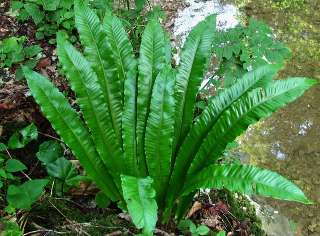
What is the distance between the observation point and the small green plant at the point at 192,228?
2.01 meters

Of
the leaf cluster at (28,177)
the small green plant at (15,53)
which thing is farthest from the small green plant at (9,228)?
the small green plant at (15,53)

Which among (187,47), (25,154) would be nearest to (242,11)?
(187,47)

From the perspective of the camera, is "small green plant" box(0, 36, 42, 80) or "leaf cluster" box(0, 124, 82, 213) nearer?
"leaf cluster" box(0, 124, 82, 213)

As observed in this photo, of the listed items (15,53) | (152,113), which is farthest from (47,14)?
(152,113)

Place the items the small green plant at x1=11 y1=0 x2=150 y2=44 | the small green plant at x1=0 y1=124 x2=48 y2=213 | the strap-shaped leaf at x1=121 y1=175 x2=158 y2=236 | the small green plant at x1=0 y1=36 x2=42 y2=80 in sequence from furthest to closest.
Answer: the small green plant at x1=11 y1=0 x2=150 y2=44, the small green plant at x1=0 y1=36 x2=42 y2=80, the small green plant at x1=0 y1=124 x2=48 y2=213, the strap-shaped leaf at x1=121 y1=175 x2=158 y2=236

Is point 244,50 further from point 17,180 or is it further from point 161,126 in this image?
point 17,180

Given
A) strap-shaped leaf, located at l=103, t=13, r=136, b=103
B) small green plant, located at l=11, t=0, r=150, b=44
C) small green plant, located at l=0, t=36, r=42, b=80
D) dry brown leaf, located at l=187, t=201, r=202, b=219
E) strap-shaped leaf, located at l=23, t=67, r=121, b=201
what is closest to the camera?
strap-shaped leaf, located at l=23, t=67, r=121, b=201

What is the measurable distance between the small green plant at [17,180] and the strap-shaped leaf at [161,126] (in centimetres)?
47

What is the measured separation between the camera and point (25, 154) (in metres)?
2.34

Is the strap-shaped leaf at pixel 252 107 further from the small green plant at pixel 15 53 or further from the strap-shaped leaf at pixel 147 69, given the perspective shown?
the small green plant at pixel 15 53

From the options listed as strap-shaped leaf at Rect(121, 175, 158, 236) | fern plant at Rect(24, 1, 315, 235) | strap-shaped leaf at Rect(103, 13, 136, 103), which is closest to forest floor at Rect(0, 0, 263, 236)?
fern plant at Rect(24, 1, 315, 235)

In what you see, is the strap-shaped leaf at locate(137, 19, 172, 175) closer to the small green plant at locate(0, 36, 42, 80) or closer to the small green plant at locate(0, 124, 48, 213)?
the small green plant at locate(0, 124, 48, 213)

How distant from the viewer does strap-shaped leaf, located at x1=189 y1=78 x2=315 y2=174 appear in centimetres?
168

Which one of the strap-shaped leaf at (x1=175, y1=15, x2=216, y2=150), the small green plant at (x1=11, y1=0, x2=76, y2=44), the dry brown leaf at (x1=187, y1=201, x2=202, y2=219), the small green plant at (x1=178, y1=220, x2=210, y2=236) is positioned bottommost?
the small green plant at (x1=178, y1=220, x2=210, y2=236)
